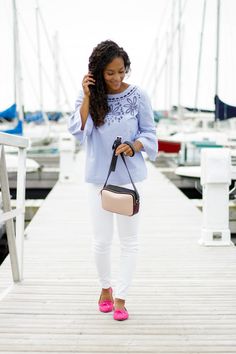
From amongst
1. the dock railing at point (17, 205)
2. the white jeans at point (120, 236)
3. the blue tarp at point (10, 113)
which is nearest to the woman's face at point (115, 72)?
the white jeans at point (120, 236)

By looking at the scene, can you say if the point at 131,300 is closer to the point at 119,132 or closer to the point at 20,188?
the point at 20,188

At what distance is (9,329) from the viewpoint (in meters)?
3.35

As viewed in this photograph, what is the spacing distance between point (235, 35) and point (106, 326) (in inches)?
562

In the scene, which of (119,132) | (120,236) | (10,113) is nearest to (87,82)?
(119,132)

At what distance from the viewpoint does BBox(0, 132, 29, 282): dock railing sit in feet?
12.3

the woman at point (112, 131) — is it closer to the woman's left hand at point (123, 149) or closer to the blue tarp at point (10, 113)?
the woman's left hand at point (123, 149)

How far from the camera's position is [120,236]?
3.46 metres

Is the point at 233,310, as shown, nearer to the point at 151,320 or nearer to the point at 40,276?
the point at 151,320

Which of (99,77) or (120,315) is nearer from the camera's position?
(99,77)

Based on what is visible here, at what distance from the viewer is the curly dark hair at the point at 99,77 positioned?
3.23 metres

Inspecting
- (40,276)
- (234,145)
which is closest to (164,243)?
(40,276)

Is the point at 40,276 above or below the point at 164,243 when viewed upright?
above

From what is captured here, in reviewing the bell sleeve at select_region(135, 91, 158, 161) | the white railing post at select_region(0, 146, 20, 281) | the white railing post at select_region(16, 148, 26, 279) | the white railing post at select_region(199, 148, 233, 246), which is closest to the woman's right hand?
the bell sleeve at select_region(135, 91, 158, 161)

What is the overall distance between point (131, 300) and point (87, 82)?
1651 millimetres
